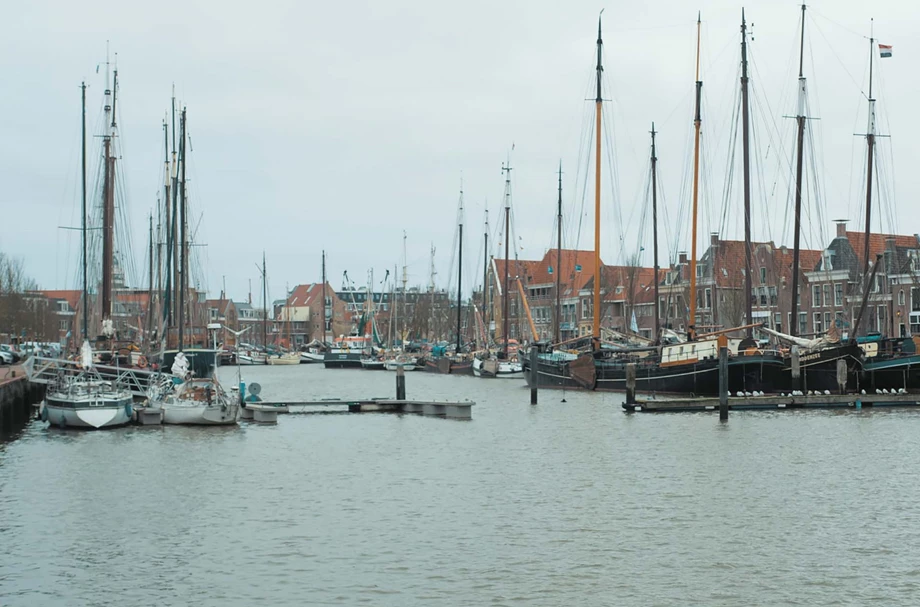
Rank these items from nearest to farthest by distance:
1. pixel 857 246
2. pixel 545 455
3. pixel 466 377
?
pixel 545 455, pixel 857 246, pixel 466 377

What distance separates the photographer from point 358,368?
149000mm

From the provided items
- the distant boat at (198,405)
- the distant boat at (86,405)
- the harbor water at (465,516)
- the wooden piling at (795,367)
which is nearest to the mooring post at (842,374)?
the wooden piling at (795,367)

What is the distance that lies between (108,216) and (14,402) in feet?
64.4

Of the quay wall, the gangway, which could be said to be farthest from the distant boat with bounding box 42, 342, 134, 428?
the quay wall

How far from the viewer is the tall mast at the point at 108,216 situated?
2542 inches

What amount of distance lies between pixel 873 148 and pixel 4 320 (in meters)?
69.9

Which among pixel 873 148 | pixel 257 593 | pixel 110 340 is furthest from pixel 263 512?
pixel 873 148

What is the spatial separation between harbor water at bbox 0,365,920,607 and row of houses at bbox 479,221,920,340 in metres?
30.0

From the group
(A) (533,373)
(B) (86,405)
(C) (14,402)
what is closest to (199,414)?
(B) (86,405)

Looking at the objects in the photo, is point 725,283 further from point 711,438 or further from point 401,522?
point 401,522

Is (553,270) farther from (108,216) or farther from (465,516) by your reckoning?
(465,516)

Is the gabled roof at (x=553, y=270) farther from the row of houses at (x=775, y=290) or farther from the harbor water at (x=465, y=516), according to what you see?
the harbor water at (x=465, y=516)

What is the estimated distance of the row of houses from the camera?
88625mm

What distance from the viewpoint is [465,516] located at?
90.4 feet
